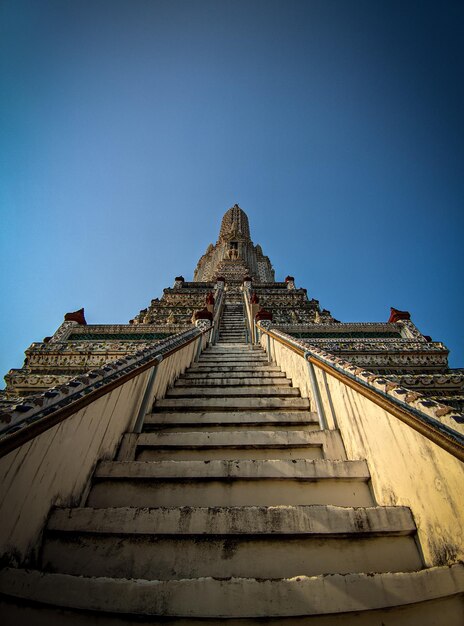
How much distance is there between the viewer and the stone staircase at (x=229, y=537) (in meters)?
1.24

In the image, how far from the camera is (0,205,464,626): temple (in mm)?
1248

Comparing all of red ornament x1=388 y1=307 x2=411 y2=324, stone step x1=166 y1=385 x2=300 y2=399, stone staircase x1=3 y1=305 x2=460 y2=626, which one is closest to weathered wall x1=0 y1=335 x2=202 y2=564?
stone staircase x1=3 y1=305 x2=460 y2=626

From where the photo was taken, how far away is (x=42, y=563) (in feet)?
5.16

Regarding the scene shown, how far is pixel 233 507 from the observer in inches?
68.9

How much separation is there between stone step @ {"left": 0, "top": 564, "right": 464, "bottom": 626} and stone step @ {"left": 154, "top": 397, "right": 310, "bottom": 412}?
207 cm

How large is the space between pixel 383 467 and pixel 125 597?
1.71 m

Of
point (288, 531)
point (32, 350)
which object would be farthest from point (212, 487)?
point (32, 350)

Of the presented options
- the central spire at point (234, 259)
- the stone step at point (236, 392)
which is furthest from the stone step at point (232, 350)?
the central spire at point (234, 259)

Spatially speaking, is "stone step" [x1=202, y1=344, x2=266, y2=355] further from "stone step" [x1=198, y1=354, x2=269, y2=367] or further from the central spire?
the central spire

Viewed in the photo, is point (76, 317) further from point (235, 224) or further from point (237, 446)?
point (235, 224)

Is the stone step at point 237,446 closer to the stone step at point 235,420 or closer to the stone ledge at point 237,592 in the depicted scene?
the stone step at point 235,420

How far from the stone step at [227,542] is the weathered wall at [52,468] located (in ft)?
0.48

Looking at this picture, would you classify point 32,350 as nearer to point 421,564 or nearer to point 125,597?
point 125,597

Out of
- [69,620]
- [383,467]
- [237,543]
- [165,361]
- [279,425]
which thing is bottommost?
[69,620]
